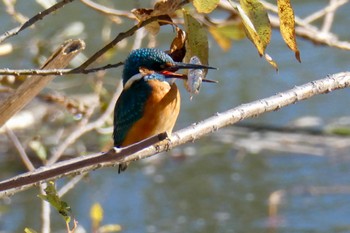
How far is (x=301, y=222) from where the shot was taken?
Answer: 407cm

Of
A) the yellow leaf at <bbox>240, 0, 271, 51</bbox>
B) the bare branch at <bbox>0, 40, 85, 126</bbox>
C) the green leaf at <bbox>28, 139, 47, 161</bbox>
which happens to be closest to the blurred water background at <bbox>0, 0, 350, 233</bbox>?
the green leaf at <bbox>28, 139, 47, 161</bbox>

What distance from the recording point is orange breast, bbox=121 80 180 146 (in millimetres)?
2268

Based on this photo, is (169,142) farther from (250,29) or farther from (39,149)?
(39,149)

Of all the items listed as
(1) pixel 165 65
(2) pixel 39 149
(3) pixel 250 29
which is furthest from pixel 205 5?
(2) pixel 39 149

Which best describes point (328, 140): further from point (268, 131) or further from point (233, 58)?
point (233, 58)

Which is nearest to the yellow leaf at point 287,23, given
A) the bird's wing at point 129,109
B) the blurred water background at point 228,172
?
the bird's wing at point 129,109

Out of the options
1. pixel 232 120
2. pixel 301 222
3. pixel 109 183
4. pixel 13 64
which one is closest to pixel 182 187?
pixel 109 183

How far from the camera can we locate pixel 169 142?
54.2 inches

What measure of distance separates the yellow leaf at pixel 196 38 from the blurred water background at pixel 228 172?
2.33 m

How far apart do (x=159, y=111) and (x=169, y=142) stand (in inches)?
35.7

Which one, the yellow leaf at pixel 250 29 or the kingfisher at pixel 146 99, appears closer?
the yellow leaf at pixel 250 29

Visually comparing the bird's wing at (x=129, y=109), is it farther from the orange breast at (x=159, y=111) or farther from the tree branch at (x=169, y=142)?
the tree branch at (x=169, y=142)

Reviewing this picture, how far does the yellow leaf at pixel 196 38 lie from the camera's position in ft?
5.09

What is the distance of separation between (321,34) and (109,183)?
178cm
